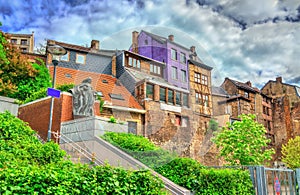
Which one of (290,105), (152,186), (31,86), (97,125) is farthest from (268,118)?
(152,186)

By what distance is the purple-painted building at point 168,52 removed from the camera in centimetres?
321

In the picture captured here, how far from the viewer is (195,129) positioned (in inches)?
131

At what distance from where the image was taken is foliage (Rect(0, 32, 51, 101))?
601 inches

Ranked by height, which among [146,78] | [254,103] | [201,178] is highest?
[254,103]

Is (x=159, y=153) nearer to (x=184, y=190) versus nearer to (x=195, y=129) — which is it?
(x=195, y=129)

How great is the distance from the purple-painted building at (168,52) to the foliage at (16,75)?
13.5 meters

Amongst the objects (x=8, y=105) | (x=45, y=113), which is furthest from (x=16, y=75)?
(x=45, y=113)

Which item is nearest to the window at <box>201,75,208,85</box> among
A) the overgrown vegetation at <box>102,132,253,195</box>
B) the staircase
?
the staircase

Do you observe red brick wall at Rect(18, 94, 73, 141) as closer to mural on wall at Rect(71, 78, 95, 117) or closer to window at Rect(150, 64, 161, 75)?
mural on wall at Rect(71, 78, 95, 117)

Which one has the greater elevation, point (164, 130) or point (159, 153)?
point (164, 130)

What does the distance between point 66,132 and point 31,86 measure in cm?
789

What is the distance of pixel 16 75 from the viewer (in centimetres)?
1631

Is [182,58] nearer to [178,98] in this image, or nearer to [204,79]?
[204,79]

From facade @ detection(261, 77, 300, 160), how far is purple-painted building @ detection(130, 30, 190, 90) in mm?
42647
